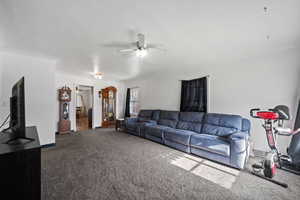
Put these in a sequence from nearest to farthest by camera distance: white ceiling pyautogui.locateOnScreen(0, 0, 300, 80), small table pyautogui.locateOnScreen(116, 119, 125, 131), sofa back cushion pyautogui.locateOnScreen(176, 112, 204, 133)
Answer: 1. white ceiling pyautogui.locateOnScreen(0, 0, 300, 80)
2. sofa back cushion pyautogui.locateOnScreen(176, 112, 204, 133)
3. small table pyautogui.locateOnScreen(116, 119, 125, 131)

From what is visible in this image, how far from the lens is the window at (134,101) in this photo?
6.61 meters

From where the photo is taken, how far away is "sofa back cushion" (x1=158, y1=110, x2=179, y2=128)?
436cm

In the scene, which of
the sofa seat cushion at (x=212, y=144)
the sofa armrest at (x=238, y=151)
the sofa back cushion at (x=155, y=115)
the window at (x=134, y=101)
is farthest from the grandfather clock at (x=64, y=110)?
the sofa armrest at (x=238, y=151)

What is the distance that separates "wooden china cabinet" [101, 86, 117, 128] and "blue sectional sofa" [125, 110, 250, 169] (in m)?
2.04

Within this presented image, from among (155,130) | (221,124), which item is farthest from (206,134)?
(155,130)

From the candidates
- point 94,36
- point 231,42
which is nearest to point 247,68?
point 231,42

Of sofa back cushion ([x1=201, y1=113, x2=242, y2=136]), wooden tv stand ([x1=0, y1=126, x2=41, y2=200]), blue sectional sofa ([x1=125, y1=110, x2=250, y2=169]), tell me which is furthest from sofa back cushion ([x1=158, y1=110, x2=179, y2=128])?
wooden tv stand ([x1=0, y1=126, x2=41, y2=200])

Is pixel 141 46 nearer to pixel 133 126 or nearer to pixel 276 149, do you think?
pixel 276 149

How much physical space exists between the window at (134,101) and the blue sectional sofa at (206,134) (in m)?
1.73

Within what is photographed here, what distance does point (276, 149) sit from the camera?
2244mm

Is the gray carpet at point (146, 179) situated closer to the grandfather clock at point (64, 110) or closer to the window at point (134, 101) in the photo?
the grandfather clock at point (64, 110)

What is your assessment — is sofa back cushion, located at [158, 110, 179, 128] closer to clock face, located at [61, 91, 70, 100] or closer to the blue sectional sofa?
the blue sectional sofa

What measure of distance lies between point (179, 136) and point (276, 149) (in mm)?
1808

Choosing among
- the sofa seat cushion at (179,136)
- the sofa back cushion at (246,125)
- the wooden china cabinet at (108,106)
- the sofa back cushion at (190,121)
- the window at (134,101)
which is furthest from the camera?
the window at (134,101)
